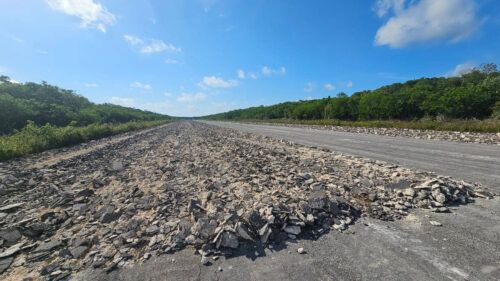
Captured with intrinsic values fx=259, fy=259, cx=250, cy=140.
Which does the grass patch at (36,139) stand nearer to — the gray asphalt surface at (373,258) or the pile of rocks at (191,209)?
the pile of rocks at (191,209)

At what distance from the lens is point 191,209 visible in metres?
5.61

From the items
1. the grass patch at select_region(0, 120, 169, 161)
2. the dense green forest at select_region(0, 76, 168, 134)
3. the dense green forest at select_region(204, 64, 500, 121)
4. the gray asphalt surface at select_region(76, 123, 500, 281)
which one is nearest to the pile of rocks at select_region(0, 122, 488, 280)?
the gray asphalt surface at select_region(76, 123, 500, 281)

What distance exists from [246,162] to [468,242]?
25.8 ft

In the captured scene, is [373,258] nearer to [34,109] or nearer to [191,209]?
[191,209]

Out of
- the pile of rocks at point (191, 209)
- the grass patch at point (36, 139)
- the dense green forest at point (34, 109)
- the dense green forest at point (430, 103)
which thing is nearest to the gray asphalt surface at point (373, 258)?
the pile of rocks at point (191, 209)

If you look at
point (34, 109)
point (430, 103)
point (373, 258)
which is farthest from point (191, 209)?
point (34, 109)

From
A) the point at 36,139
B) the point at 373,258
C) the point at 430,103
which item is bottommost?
the point at 373,258

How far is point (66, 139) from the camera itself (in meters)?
23.6

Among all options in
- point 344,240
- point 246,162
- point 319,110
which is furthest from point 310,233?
point 319,110

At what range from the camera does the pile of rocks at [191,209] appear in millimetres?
4203

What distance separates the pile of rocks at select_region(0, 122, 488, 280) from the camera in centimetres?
420

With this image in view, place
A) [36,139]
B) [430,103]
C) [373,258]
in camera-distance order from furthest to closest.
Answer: [430,103]
[36,139]
[373,258]

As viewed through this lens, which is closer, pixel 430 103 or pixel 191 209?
pixel 191 209

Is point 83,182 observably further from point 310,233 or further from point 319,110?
point 319,110
